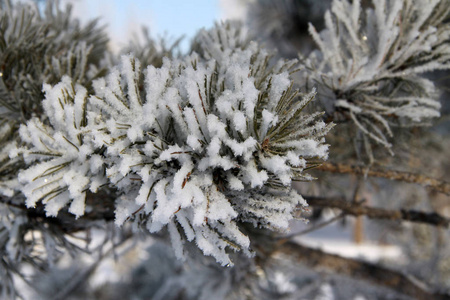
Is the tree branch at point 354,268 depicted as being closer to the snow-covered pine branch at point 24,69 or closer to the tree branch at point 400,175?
the tree branch at point 400,175

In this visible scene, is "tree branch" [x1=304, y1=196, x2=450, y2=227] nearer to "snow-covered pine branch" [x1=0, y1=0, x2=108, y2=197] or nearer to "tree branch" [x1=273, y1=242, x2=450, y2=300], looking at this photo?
"tree branch" [x1=273, y1=242, x2=450, y2=300]

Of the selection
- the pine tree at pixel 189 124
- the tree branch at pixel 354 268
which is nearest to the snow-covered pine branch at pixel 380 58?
the pine tree at pixel 189 124

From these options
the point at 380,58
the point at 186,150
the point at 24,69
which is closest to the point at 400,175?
the point at 380,58

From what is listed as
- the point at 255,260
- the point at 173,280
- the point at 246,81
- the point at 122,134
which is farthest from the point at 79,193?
the point at 173,280

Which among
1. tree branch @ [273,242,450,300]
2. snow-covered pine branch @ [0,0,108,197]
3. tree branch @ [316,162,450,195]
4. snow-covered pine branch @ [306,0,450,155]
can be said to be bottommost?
tree branch @ [273,242,450,300]

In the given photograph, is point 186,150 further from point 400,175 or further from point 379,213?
point 379,213

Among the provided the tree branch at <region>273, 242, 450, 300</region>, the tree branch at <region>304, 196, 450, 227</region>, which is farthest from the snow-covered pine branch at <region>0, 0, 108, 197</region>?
the tree branch at <region>273, 242, 450, 300</region>
